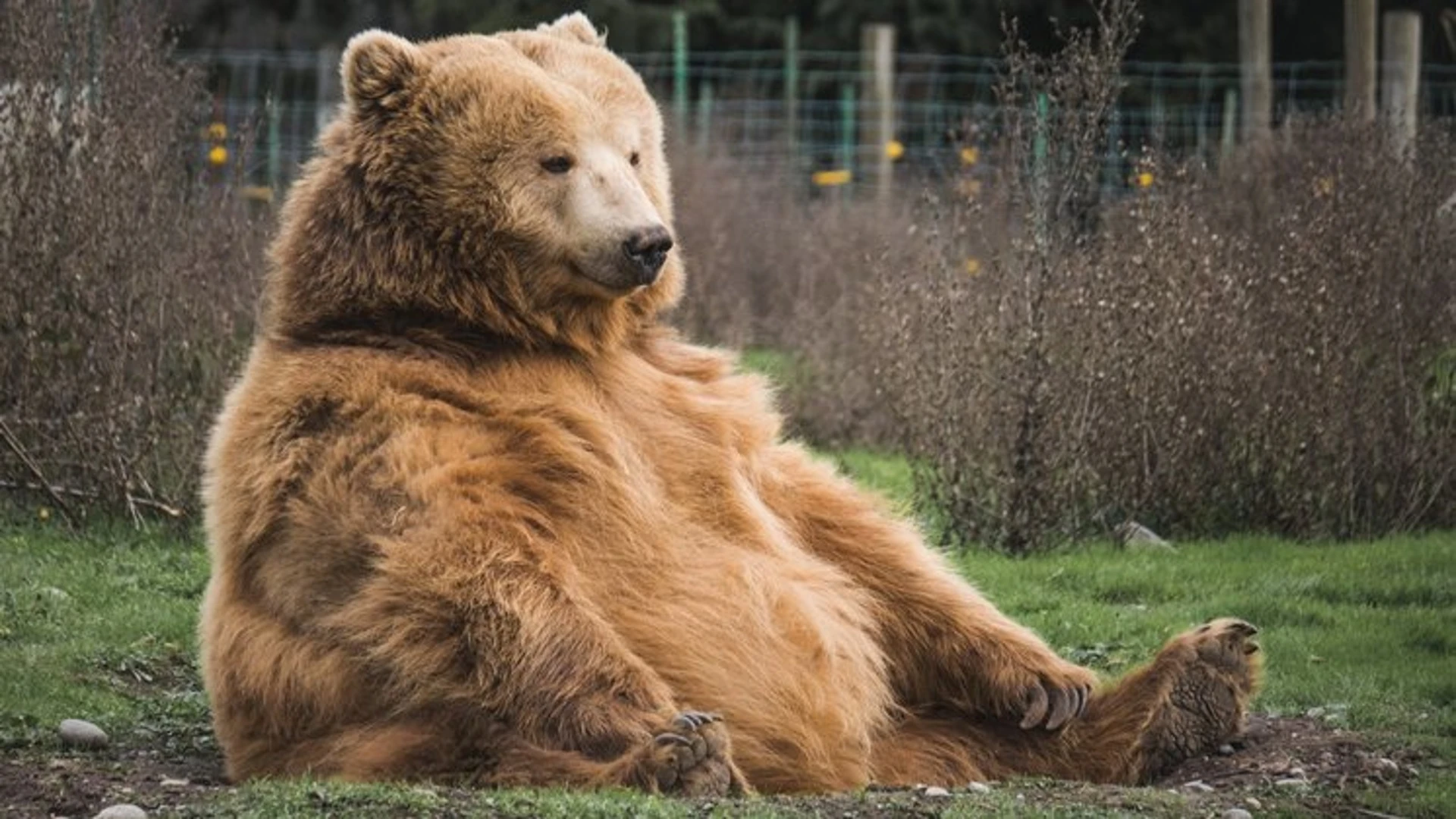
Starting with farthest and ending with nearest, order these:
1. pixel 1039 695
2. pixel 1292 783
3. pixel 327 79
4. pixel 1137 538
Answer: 1. pixel 327 79
2. pixel 1137 538
3. pixel 1039 695
4. pixel 1292 783

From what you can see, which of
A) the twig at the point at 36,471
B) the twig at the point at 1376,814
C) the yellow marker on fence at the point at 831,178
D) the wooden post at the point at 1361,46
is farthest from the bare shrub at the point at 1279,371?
the yellow marker on fence at the point at 831,178

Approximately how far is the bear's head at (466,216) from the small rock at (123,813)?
126cm

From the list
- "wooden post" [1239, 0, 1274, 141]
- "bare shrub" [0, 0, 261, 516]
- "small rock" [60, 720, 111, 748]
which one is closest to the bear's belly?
"small rock" [60, 720, 111, 748]

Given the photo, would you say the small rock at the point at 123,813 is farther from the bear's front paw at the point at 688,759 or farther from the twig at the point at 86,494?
the twig at the point at 86,494

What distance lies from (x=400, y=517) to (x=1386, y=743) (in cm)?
296

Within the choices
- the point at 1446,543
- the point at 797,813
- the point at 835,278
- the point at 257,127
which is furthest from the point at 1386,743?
the point at 835,278

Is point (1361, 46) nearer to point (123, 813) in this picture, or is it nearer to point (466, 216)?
point (466, 216)

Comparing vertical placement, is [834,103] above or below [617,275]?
above

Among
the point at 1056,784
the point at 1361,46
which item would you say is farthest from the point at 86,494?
the point at 1361,46

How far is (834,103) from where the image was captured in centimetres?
2147

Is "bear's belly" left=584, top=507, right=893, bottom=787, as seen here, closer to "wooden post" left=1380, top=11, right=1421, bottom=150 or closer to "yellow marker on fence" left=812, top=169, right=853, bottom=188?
"wooden post" left=1380, top=11, right=1421, bottom=150

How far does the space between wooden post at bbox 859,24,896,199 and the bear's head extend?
13966mm

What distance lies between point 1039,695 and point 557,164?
1.92 m

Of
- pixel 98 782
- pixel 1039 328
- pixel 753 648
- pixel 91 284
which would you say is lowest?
pixel 98 782
